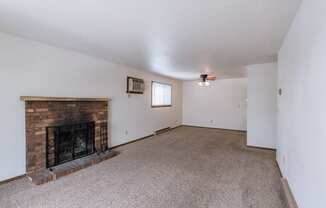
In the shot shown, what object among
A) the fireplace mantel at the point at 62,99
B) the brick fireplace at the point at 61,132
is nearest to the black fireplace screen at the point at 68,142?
the brick fireplace at the point at 61,132

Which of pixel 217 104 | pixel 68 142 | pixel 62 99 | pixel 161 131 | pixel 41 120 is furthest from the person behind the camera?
pixel 217 104

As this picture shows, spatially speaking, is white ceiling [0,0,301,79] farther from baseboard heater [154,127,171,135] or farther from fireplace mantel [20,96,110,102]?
baseboard heater [154,127,171,135]

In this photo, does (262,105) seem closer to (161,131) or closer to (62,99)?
(161,131)

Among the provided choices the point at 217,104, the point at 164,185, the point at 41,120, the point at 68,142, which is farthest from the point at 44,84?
the point at 217,104

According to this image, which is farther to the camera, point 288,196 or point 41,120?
point 41,120

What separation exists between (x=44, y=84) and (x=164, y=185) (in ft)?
8.85

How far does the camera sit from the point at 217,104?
7441mm

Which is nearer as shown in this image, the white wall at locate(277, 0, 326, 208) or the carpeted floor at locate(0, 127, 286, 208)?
the white wall at locate(277, 0, 326, 208)

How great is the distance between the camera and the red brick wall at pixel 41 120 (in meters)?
2.85

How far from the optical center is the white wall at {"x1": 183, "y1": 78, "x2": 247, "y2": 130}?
6949 millimetres

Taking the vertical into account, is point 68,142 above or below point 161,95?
below

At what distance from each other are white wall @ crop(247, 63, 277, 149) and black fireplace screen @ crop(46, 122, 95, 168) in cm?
404

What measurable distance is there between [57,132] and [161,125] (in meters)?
3.99

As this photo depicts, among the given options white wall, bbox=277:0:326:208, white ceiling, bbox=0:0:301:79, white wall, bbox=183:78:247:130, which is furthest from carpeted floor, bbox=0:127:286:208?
white wall, bbox=183:78:247:130
